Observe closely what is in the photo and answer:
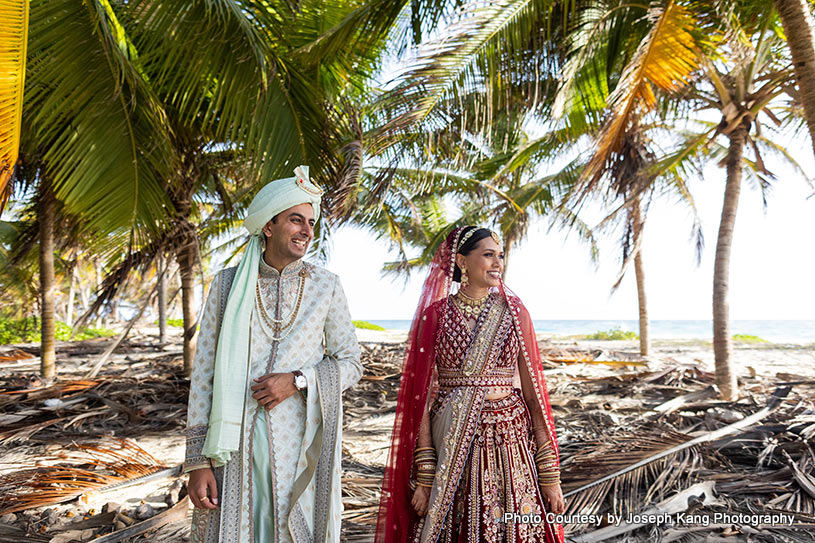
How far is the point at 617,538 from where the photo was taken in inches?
123

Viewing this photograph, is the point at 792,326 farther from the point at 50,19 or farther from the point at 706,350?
the point at 50,19

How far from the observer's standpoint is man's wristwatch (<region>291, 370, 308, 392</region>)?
194cm

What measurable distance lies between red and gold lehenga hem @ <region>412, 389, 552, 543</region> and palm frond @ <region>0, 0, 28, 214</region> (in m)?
2.67

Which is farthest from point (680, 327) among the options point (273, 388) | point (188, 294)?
point (273, 388)

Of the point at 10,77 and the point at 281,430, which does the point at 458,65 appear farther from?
the point at 281,430

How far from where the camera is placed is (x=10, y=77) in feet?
9.31

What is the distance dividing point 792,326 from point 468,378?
215 ft

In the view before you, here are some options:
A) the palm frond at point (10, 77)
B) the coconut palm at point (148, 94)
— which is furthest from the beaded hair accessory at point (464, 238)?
the coconut palm at point (148, 94)

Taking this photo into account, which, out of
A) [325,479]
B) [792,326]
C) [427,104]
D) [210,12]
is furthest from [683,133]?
[792,326]

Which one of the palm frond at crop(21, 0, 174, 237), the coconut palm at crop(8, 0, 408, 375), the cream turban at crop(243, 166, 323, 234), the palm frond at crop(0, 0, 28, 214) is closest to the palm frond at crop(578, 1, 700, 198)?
the coconut palm at crop(8, 0, 408, 375)

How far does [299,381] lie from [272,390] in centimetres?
10

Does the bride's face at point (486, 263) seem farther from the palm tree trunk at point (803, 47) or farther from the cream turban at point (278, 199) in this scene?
the palm tree trunk at point (803, 47)

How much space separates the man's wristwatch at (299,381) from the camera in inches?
76.4

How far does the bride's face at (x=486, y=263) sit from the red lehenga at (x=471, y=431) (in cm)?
12
